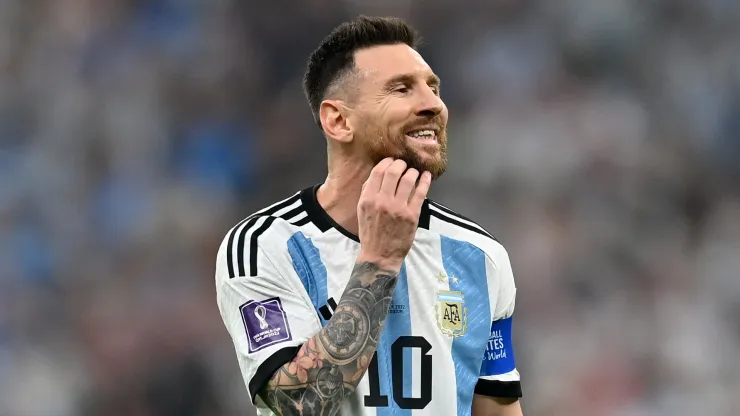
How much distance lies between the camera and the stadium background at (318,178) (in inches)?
215

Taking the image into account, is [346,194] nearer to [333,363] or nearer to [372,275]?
[372,275]

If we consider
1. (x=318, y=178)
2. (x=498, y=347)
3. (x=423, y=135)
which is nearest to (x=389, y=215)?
(x=423, y=135)

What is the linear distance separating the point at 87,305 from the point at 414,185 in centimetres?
346

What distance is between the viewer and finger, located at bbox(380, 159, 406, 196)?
2574 mm

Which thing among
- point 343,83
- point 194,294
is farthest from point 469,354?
point 194,294

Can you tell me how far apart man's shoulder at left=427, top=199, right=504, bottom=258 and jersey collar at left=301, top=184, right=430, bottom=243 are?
35 mm

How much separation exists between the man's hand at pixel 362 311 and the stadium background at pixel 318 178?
3.04m

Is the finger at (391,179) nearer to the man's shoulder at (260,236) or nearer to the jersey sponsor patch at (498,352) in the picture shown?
the man's shoulder at (260,236)

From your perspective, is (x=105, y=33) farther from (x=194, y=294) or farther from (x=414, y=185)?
(x=414, y=185)

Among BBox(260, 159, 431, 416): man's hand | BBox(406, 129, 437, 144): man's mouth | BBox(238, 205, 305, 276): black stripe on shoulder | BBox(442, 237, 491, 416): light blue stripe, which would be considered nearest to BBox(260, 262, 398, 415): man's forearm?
BBox(260, 159, 431, 416): man's hand

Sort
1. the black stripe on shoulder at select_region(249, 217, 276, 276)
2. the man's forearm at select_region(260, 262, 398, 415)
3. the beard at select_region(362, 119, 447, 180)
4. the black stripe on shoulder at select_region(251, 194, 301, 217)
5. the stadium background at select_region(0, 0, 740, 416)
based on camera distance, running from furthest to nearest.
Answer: the stadium background at select_region(0, 0, 740, 416)
the black stripe on shoulder at select_region(251, 194, 301, 217)
the beard at select_region(362, 119, 447, 180)
the black stripe on shoulder at select_region(249, 217, 276, 276)
the man's forearm at select_region(260, 262, 398, 415)

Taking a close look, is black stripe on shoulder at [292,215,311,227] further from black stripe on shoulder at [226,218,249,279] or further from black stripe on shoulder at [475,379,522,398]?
black stripe on shoulder at [475,379,522,398]

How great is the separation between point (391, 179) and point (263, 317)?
1.75ft

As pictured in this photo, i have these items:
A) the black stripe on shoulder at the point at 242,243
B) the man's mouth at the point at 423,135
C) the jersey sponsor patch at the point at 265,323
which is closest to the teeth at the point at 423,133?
the man's mouth at the point at 423,135
